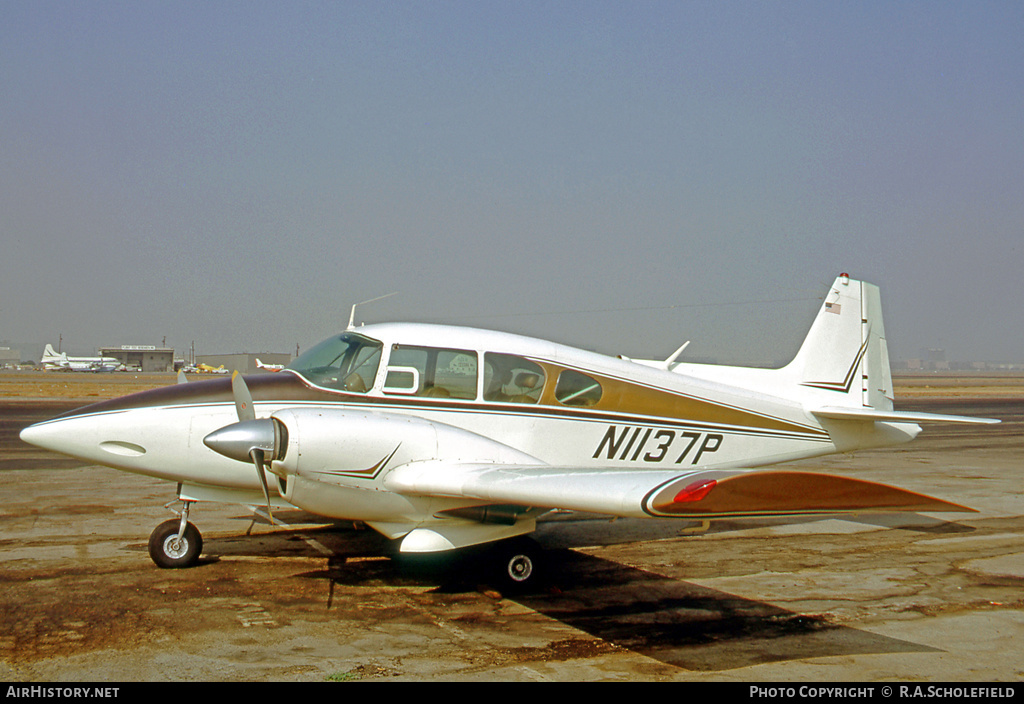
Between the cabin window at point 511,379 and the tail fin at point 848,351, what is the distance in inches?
163

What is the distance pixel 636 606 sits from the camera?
23.0ft

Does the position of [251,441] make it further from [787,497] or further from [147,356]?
[147,356]

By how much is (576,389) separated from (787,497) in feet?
12.2

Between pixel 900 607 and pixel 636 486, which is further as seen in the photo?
pixel 900 607

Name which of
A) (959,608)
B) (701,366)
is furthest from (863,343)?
(959,608)

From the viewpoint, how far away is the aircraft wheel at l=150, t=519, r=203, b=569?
7.81 metres

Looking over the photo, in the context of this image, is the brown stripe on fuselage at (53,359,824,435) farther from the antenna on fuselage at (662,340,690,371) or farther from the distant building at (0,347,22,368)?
the distant building at (0,347,22,368)

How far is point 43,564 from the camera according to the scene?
7.86 metres

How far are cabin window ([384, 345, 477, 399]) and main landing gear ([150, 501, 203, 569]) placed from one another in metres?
2.58

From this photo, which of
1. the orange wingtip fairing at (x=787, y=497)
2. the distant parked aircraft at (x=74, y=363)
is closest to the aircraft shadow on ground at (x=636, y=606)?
the orange wingtip fairing at (x=787, y=497)

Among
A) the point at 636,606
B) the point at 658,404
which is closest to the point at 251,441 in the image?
the point at 636,606

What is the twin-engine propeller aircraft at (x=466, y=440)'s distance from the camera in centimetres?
546

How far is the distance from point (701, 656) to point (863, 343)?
682 cm

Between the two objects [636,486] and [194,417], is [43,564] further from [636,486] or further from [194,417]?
[636,486]
